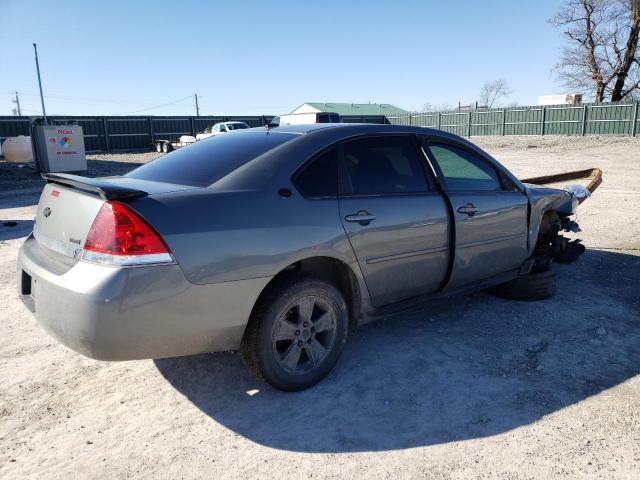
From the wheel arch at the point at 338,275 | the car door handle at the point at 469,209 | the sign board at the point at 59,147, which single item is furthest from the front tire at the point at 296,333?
the sign board at the point at 59,147

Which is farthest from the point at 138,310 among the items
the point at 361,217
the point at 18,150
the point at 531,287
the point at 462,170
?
the point at 18,150

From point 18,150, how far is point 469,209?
22.9 metres

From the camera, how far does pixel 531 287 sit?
4.73 metres

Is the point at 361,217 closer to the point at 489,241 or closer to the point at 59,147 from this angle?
the point at 489,241

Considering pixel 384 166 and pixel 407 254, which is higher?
pixel 384 166

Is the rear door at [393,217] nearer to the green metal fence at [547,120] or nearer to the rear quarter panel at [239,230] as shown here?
the rear quarter panel at [239,230]

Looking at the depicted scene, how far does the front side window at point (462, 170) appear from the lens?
407cm

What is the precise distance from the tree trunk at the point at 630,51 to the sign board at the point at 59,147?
3788 centimetres

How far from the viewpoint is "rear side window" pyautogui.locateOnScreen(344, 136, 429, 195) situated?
354 centimetres

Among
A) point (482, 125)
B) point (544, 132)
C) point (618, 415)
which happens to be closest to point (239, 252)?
point (618, 415)

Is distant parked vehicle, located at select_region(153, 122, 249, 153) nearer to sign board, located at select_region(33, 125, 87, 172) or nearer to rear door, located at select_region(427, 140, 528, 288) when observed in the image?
sign board, located at select_region(33, 125, 87, 172)

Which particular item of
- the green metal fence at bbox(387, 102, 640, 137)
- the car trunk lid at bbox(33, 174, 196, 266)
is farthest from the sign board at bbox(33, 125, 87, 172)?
the car trunk lid at bbox(33, 174, 196, 266)

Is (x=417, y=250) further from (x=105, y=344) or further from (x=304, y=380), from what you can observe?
(x=105, y=344)

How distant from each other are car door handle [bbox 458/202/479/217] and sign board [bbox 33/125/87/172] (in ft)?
58.4
